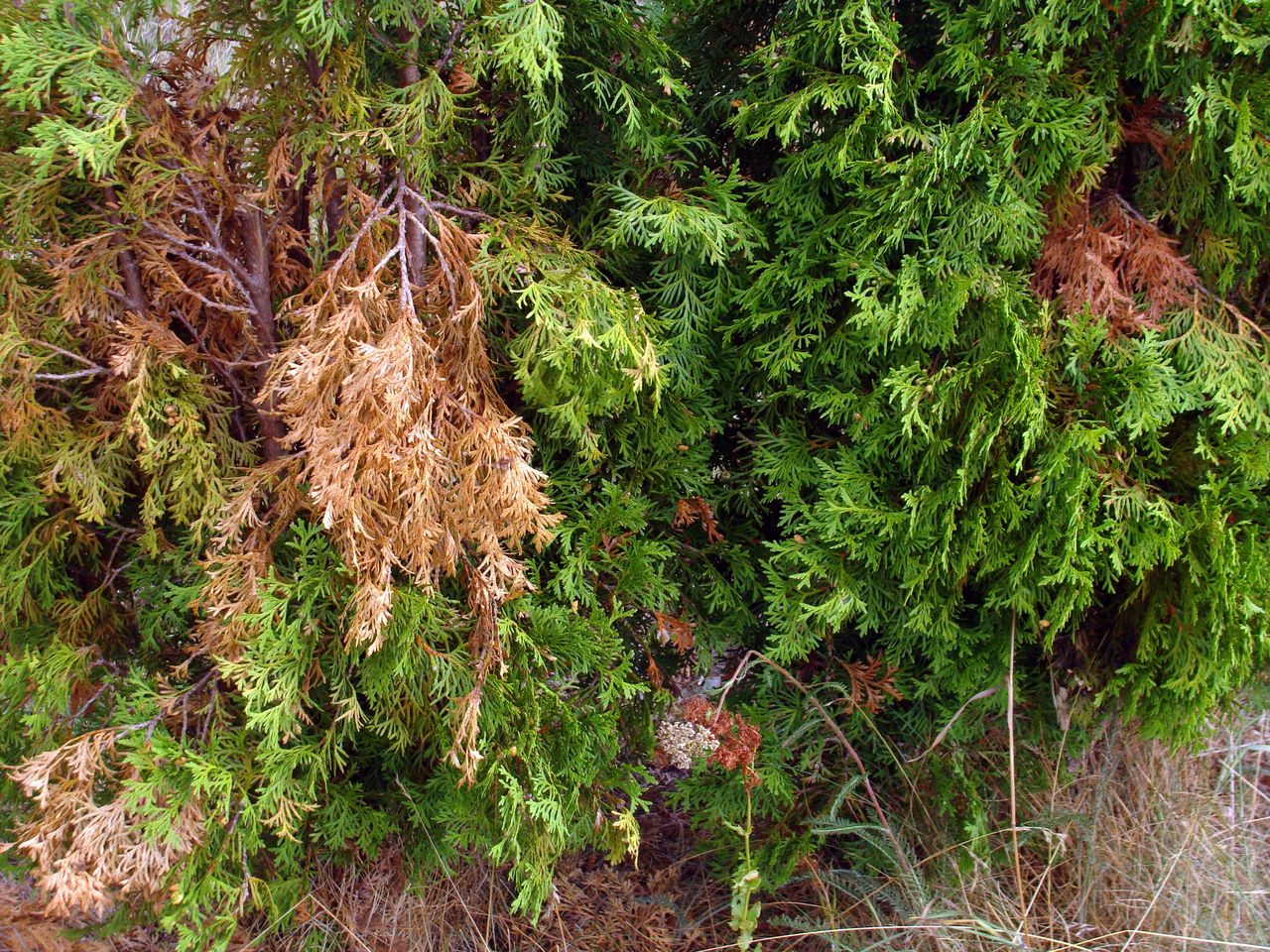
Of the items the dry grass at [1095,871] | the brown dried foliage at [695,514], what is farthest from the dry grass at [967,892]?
the brown dried foliage at [695,514]

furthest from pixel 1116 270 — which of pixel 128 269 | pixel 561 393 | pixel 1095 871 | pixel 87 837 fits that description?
pixel 87 837

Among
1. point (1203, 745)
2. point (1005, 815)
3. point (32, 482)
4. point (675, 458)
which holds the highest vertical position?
point (675, 458)

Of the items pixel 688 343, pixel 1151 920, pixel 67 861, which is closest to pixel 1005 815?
pixel 1151 920

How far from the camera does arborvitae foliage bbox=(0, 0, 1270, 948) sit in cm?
195

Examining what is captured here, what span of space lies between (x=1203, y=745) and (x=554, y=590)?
1831 millimetres

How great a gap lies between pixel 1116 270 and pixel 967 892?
163 centimetres

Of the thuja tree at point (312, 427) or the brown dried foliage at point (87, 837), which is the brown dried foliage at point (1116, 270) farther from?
the brown dried foliage at point (87, 837)

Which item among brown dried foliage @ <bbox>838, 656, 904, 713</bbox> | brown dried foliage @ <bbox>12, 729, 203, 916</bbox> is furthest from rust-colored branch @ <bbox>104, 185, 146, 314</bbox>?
brown dried foliage @ <bbox>838, 656, 904, 713</bbox>

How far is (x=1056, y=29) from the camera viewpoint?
2.06 meters

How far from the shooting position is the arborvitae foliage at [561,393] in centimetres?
195

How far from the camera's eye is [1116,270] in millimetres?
2250

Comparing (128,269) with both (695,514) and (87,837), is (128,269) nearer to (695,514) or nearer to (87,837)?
(87,837)

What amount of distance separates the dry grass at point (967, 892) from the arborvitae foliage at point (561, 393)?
200 millimetres

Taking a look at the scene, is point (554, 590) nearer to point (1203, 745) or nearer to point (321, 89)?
point (321, 89)
